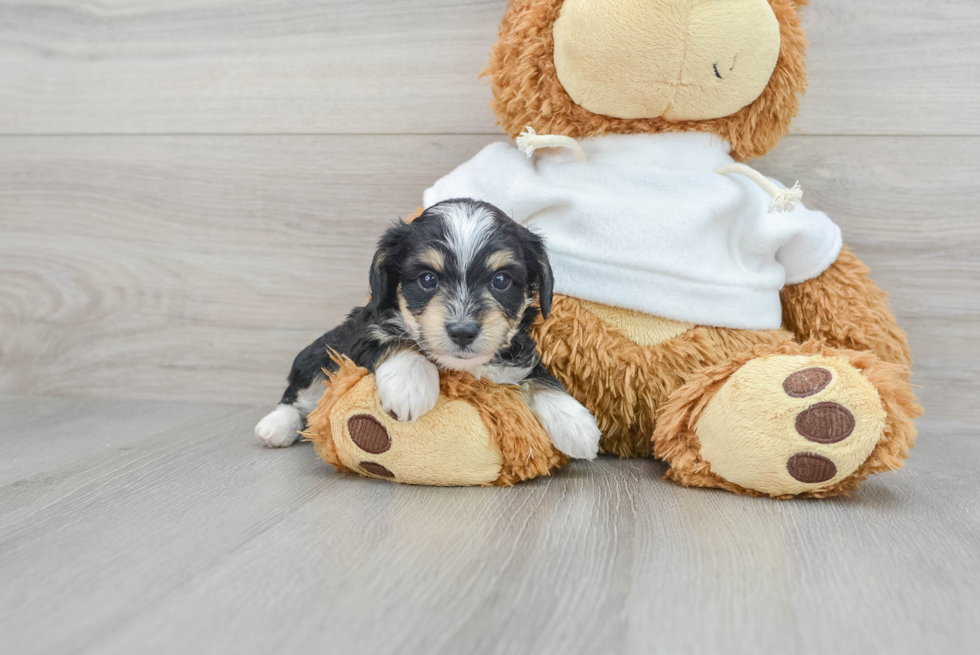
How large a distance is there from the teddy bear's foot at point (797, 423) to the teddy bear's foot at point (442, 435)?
0.31m

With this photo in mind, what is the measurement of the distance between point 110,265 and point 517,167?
4.54ft

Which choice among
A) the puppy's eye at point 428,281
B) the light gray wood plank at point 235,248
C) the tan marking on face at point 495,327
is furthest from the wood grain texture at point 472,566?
the light gray wood plank at point 235,248

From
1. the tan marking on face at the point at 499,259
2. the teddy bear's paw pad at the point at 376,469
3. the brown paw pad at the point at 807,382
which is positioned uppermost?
the tan marking on face at the point at 499,259

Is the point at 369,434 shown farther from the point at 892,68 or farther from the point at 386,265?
the point at 892,68

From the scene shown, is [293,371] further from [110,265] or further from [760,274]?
[760,274]

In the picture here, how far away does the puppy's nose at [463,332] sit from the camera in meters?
1.17

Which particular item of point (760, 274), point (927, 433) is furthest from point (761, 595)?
point (927, 433)

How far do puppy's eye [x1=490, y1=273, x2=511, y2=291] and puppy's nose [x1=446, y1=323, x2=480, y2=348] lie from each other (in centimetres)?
12

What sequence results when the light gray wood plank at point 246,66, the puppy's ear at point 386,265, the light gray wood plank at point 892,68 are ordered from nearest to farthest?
the puppy's ear at point 386,265, the light gray wood plank at point 892,68, the light gray wood plank at point 246,66

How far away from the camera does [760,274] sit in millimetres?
1572

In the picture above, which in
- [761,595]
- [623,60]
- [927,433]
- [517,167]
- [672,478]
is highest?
[623,60]

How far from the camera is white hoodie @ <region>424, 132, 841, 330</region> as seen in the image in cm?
151

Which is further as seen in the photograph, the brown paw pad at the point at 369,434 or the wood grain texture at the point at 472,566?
the brown paw pad at the point at 369,434

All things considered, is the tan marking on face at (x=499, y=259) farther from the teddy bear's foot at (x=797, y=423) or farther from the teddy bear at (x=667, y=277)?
the teddy bear's foot at (x=797, y=423)
